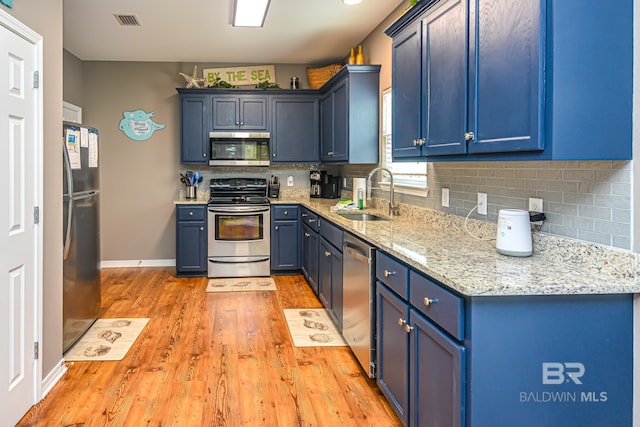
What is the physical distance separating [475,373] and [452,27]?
160 cm

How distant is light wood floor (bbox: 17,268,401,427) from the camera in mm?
2637

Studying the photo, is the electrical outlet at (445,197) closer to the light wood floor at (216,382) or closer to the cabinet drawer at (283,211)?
the light wood floor at (216,382)

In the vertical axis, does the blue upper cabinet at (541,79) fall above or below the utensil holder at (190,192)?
above

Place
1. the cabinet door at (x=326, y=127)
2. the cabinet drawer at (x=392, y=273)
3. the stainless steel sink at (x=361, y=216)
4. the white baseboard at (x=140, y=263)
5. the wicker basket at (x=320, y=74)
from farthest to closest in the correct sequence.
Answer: the white baseboard at (x=140, y=263), the wicker basket at (x=320, y=74), the cabinet door at (x=326, y=127), the stainless steel sink at (x=361, y=216), the cabinet drawer at (x=392, y=273)

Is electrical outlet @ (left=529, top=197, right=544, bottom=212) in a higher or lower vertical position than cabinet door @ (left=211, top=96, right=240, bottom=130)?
→ lower

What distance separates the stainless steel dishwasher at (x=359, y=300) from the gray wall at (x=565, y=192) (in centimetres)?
68

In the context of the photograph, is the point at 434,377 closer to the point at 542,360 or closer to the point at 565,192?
the point at 542,360

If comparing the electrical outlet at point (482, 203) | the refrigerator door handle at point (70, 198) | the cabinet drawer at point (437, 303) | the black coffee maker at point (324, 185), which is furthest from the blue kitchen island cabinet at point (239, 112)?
the cabinet drawer at point (437, 303)

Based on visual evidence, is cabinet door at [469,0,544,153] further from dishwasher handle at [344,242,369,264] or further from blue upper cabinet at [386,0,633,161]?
dishwasher handle at [344,242,369,264]

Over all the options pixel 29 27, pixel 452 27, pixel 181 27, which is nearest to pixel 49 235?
pixel 29 27

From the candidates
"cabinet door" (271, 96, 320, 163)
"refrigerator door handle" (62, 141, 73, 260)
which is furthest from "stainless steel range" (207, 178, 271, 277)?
"refrigerator door handle" (62, 141, 73, 260)

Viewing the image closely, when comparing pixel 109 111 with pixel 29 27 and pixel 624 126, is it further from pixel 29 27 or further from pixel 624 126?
pixel 624 126

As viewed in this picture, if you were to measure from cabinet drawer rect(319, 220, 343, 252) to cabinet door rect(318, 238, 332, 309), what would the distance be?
0.07 meters

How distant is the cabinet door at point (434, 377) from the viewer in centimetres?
174
